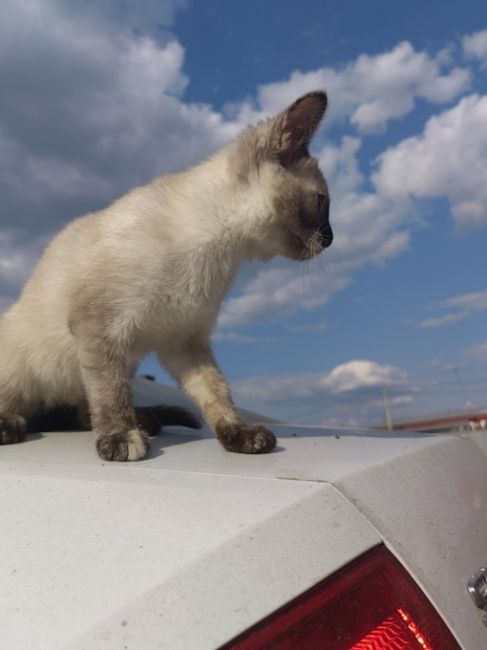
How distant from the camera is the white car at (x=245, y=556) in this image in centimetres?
89

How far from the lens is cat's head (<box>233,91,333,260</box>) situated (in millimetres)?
3072

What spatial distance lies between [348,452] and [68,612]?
0.87 meters

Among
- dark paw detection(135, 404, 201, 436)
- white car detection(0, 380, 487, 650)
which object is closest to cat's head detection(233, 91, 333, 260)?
dark paw detection(135, 404, 201, 436)

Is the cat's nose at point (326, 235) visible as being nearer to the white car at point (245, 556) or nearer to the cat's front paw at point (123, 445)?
the cat's front paw at point (123, 445)

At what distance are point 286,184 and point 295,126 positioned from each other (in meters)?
0.31

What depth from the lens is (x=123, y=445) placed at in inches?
81.8

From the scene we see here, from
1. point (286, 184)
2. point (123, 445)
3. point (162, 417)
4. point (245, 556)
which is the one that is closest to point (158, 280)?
point (162, 417)

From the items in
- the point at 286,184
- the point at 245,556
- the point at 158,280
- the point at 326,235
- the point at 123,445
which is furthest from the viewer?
the point at 326,235

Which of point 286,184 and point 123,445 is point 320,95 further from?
point 123,445

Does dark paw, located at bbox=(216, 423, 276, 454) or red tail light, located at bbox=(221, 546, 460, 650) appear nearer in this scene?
red tail light, located at bbox=(221, 546, 460, 650)

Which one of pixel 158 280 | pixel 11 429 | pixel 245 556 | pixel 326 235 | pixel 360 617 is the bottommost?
pixel 360 617

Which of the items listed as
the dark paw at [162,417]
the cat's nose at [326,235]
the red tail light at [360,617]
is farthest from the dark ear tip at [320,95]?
the red tail light at [360,617]

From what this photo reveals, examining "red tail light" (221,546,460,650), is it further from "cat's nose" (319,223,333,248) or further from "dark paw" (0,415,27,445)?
"cat's nose" (319,223,333,248)

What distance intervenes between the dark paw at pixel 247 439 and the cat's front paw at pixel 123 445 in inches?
10.8
